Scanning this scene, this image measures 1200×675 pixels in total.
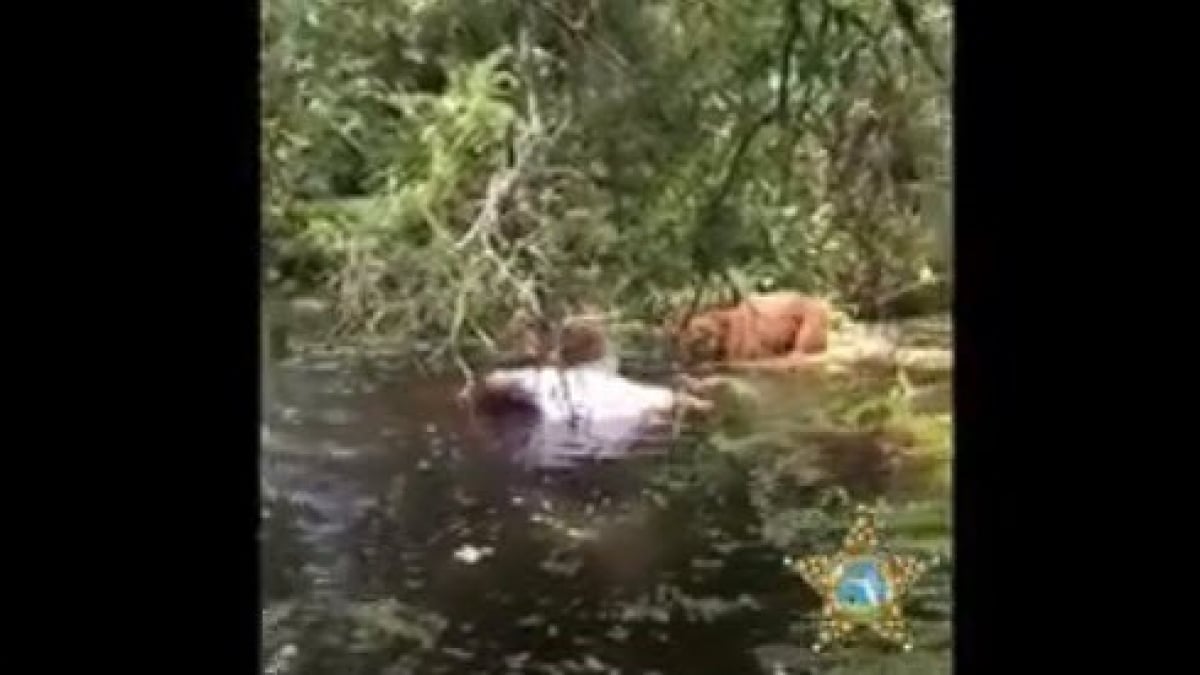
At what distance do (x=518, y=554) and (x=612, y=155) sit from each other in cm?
27

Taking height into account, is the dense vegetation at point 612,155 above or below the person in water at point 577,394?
→ above

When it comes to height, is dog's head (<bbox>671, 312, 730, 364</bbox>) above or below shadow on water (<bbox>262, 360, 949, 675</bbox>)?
above

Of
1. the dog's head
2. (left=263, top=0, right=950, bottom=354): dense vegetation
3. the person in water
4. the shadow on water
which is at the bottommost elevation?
the shadow on water

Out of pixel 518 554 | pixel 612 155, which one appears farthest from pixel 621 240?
pixel 518 554

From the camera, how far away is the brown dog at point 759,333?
39.7 inches

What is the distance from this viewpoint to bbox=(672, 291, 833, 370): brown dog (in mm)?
1009

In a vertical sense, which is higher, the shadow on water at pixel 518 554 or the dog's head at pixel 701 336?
the dog's head at pixel 701 336

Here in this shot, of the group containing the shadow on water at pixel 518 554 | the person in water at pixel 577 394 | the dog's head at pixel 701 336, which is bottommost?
the shadow on water at pixel 518 554

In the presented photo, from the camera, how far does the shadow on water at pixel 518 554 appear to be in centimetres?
100

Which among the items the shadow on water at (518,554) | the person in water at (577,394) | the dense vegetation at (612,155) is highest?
the dense vegetation at (612,155)

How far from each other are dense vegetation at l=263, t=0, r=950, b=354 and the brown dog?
0.02 metres

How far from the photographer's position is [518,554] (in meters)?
1.08

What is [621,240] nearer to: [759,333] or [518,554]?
[759,333]

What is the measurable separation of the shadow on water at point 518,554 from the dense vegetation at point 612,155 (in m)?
0.08
